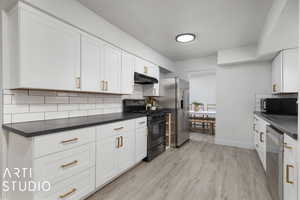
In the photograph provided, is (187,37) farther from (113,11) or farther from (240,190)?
(240,190)

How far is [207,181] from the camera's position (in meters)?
2.07

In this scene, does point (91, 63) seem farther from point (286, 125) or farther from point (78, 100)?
point (286, 125)

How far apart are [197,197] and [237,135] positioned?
252 centimetres

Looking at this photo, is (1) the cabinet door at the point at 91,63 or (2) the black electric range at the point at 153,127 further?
(2) the black electric range at the point at 153,127

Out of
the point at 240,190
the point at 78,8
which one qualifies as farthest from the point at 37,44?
the point at 240,190

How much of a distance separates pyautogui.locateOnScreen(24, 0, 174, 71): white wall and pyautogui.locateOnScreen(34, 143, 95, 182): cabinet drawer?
1520 millimetres

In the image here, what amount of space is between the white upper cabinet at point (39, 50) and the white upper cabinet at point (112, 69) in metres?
0.53

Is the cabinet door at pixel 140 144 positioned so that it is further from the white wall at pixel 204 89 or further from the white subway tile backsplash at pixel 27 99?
the white wall at pixel 204 89

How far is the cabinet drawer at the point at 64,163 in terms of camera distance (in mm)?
1237

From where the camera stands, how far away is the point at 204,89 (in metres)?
6.41

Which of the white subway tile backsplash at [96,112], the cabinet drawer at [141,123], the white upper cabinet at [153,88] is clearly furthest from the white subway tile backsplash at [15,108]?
the white upper cabinet at [153,88]

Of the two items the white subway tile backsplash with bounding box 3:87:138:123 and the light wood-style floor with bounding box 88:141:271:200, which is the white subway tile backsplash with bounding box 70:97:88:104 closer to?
the white subway tile backsplash with bounding box 3:87:138:123

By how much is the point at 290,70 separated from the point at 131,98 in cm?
313

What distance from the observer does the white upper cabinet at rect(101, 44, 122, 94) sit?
2293mm
